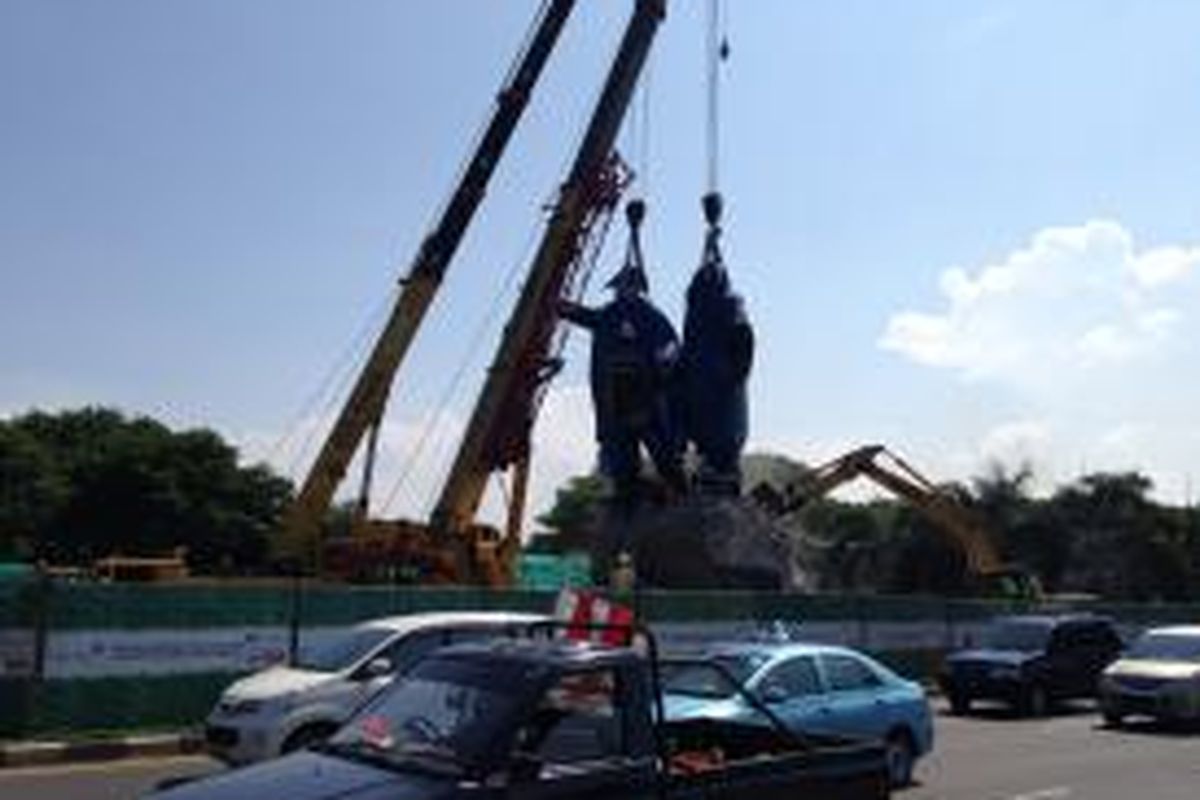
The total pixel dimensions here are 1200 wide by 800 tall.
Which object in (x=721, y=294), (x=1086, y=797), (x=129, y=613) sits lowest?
(x=1086, y=797)

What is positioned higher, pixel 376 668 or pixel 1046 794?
pixel 376 668

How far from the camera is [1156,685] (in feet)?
101

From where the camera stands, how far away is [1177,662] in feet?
105

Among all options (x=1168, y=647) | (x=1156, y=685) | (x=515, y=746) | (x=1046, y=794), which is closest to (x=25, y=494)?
(x=1168, y=647)

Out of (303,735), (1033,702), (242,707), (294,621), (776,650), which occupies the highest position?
(294,621)

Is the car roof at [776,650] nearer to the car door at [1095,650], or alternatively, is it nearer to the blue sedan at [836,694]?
the blue sedan at [836,694]

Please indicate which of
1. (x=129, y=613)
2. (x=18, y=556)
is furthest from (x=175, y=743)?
(x=18, y=556)

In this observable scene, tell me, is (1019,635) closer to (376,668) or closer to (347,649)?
(347,649)

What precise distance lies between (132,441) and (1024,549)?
41.5 m

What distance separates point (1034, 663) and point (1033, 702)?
683 mm

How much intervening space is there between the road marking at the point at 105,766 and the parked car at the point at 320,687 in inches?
95.9

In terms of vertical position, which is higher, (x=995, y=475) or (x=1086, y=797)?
(x=995, y=475)

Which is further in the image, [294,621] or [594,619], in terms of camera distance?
[294,621]

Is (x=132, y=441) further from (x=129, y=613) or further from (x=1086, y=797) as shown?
(x=1086, y=797)
